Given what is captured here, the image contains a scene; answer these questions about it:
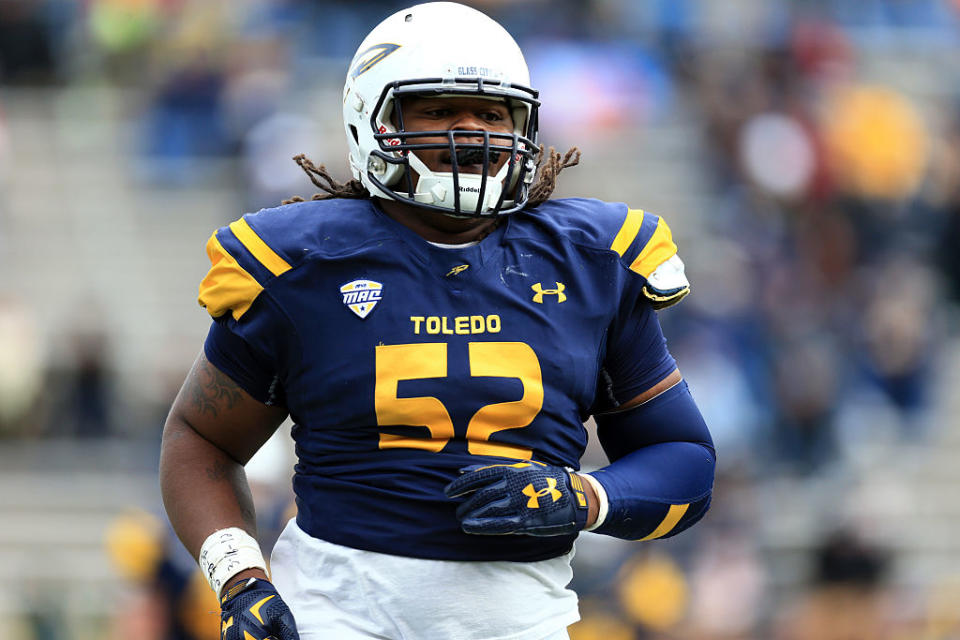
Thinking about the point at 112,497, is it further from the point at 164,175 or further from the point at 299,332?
the point at 299,332

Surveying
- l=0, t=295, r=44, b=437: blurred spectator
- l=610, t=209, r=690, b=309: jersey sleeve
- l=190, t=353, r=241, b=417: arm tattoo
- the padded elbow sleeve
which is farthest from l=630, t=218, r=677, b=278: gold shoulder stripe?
l=0, t=295, r=44, b=437: blurred spectator

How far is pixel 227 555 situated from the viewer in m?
2.98

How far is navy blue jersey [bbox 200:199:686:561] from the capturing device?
283cm

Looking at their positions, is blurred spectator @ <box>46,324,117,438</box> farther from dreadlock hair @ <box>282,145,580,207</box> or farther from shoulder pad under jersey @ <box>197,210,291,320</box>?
shoulder pad under jersey @ <box>197,210,291,320</box>

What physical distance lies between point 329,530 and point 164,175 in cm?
827

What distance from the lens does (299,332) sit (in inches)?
114

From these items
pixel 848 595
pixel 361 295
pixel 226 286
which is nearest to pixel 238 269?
pixel 226 286

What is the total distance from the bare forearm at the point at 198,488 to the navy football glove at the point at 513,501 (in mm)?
600

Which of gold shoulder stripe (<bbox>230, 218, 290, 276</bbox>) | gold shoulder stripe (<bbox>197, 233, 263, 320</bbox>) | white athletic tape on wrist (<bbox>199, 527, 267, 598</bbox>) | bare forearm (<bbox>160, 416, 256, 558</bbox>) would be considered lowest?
white athletic tape on wrist (<bbox>199, 527, 267, 598</bbox>)

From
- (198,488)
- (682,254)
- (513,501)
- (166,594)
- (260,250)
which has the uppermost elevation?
(260,250)

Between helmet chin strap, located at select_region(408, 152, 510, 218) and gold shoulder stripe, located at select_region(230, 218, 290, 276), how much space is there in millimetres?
299

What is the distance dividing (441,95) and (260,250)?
47cm

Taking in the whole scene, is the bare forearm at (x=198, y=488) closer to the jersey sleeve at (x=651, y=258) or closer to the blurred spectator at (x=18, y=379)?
the jersey sleeve at (x=651, y=258)

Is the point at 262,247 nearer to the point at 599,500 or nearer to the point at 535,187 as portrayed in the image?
the point at 535,187
